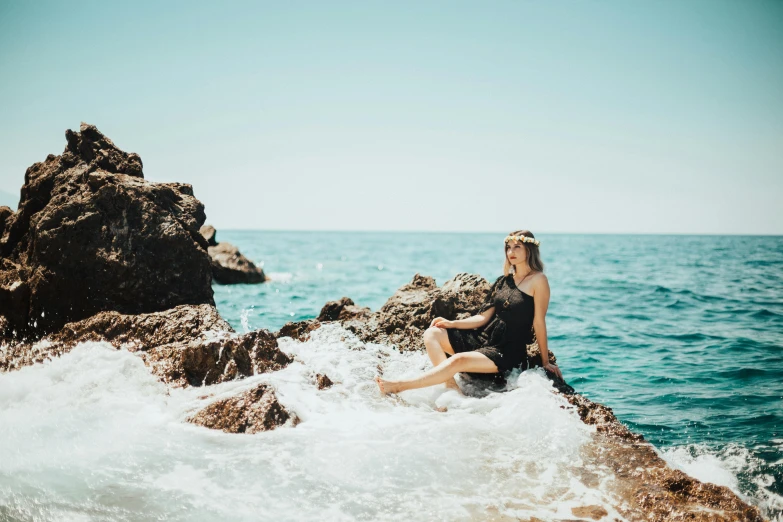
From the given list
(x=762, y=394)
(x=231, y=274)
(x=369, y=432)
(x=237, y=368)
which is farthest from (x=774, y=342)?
(x=231, y=274)

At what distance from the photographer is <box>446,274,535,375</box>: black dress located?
6496 mm

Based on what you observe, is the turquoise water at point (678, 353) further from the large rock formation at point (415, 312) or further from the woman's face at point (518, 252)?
the woman's face at point (518, 252)

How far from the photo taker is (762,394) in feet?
27.0

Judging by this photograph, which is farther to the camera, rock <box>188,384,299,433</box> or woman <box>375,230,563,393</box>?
woman <box>375,230,563,393</box>

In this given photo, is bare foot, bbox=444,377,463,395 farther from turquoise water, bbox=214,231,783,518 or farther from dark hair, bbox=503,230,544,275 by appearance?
turquoise water, bbox=214,231,783,518

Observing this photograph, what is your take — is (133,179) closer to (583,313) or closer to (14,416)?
(14,416)

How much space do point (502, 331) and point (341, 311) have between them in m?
3.97

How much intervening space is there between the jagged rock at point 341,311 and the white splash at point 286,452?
2949 mm

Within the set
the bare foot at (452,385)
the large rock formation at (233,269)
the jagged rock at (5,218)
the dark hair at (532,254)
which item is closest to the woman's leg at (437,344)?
the bare foot at (452,385)

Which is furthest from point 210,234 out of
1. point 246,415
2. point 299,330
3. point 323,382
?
point 246,415

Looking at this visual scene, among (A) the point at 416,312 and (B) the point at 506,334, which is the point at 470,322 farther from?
(A) the point at 416,312

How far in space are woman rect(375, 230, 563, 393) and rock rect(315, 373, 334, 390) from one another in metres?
0.62

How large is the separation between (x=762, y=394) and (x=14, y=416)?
10476 mm

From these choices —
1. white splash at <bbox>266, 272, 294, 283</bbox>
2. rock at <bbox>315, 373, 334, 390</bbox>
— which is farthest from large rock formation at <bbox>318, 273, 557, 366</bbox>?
white splash at <bbox>266, 272, 294, 283</bbox>
